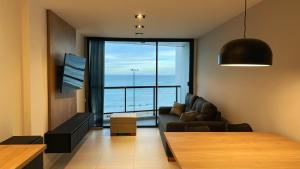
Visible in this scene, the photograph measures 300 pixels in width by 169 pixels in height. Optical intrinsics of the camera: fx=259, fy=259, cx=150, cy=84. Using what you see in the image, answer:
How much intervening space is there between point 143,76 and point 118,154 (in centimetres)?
332

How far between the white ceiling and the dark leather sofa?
5.36 ft

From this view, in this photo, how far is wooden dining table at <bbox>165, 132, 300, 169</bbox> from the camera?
198 centimetres

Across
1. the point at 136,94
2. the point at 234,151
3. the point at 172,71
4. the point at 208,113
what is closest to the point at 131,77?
the point at 136,94

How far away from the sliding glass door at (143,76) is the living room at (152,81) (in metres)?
0.06

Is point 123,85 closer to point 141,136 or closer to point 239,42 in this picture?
point 141,136

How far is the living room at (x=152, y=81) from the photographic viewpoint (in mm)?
2654

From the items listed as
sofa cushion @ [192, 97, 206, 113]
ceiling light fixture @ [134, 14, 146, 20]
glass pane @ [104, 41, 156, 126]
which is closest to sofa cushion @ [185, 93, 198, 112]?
sofa cushion @ [192, 97, 206, 113]

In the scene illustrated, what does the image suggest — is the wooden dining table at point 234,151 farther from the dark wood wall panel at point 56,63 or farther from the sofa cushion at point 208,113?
the dark wood wall panel at point 56,63

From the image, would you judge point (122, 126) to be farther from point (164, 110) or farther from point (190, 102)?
point (190, 102)

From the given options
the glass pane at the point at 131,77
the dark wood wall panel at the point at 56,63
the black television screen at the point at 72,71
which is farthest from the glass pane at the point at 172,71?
the dark wood wall panel at the point at 56,63

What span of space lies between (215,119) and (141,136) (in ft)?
6.79

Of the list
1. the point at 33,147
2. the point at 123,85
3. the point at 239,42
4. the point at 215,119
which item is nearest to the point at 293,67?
the point at 239,42

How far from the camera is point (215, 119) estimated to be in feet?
16.0

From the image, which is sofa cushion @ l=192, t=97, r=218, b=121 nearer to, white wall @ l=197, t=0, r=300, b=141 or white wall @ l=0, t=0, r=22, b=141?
white wall @ l=197, t=0, r=300, b=141
